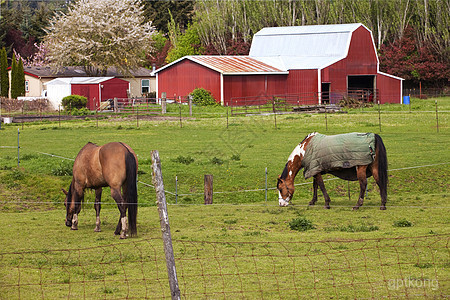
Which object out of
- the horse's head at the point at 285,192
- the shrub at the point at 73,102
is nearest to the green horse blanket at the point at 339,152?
the horse's head at the point at 285,192

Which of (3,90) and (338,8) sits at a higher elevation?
(338,8)

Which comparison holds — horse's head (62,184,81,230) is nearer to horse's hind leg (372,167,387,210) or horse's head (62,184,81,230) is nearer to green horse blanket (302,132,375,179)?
green horse blanket (302,132,375,179)

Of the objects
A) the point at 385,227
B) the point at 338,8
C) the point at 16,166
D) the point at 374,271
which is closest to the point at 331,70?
the point at 338,8

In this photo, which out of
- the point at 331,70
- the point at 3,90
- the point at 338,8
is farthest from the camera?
the point at 338,8

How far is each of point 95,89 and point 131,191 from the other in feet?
154

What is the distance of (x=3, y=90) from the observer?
6462 centimetres

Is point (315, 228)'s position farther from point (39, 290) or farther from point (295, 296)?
point (39, 290)

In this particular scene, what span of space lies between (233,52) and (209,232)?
246ft

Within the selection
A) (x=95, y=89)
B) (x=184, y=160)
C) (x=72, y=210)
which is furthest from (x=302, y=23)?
(x=72, y=210)

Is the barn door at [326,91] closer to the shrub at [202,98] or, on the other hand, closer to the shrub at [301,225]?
the shrub at [202,98]

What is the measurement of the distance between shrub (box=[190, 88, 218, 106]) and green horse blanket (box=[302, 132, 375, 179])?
37559 millimetres

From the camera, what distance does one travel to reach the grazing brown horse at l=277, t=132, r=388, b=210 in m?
16.6

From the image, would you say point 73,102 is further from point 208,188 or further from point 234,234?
point 234,234

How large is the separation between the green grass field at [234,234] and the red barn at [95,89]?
28171mm
